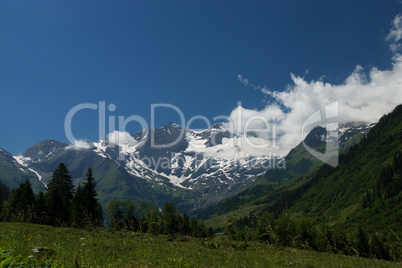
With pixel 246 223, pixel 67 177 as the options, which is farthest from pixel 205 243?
pixel 67 177

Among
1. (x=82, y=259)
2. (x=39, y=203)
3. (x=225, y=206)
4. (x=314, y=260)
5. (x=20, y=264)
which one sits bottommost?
(x=39, y=203)

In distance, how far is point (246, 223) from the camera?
7.86 m

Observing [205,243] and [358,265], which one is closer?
[358,265]

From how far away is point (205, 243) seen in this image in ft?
57.5

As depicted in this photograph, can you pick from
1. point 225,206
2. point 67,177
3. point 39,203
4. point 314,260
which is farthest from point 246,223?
point 67,177

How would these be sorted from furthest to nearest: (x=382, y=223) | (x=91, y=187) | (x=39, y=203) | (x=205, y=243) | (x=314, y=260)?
(x=382, y=223)
(x=91, y=187)
(x=39, y=203)
(x=205, y=243)
(x=314, y=260)

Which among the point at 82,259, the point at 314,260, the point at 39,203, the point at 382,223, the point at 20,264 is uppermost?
the point at 20,264

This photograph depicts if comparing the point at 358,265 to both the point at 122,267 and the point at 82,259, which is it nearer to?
the point at 122,267

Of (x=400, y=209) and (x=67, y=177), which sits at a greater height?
(x=67, y=177)

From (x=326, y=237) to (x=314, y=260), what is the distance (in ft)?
9.03

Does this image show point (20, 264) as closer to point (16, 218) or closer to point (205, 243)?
point (16, 218)

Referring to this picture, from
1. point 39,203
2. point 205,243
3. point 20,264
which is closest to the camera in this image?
point 20,264

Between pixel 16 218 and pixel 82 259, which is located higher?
pixel 16 218

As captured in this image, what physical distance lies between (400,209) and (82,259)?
241 m
